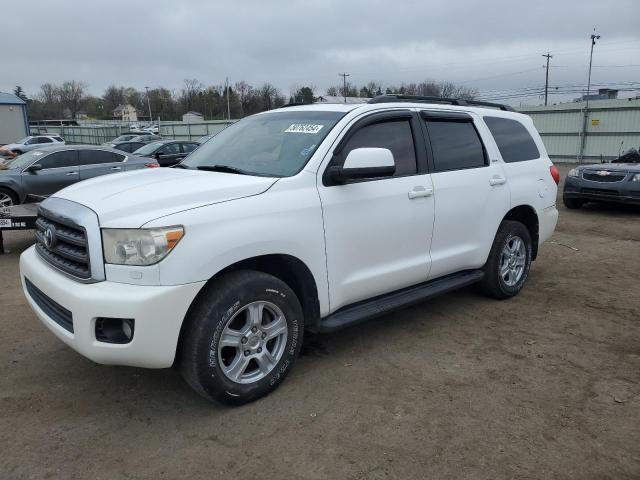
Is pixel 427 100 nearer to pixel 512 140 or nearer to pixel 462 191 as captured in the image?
Answer: pixel 462 191

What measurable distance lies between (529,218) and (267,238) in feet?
11.5

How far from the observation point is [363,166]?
3551 mm

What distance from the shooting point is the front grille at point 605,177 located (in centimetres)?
1037

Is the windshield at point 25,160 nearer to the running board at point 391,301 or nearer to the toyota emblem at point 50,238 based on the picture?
the toyota emblem at point 50,238

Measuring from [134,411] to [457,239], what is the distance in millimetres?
2931

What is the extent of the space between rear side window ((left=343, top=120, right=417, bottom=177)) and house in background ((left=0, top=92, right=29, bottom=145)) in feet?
122

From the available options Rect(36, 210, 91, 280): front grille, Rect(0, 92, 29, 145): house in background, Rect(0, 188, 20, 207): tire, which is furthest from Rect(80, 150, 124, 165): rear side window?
Rect(0, 92, 29, 145): house in background

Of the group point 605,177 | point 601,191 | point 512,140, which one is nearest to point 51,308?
point 512,140

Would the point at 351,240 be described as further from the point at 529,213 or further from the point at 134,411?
the point at 529,213

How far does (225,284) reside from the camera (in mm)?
3154

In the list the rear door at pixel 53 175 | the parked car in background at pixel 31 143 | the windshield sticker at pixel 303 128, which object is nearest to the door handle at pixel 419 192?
the windshield sticker at pixel 303 128

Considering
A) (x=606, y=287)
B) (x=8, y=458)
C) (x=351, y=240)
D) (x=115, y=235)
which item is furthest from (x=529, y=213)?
(x=8, y=458)

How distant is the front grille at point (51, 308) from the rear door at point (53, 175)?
23.7 ft

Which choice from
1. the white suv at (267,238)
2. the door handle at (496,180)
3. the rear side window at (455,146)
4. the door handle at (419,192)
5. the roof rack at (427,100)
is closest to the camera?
the white suv at (267,238)
